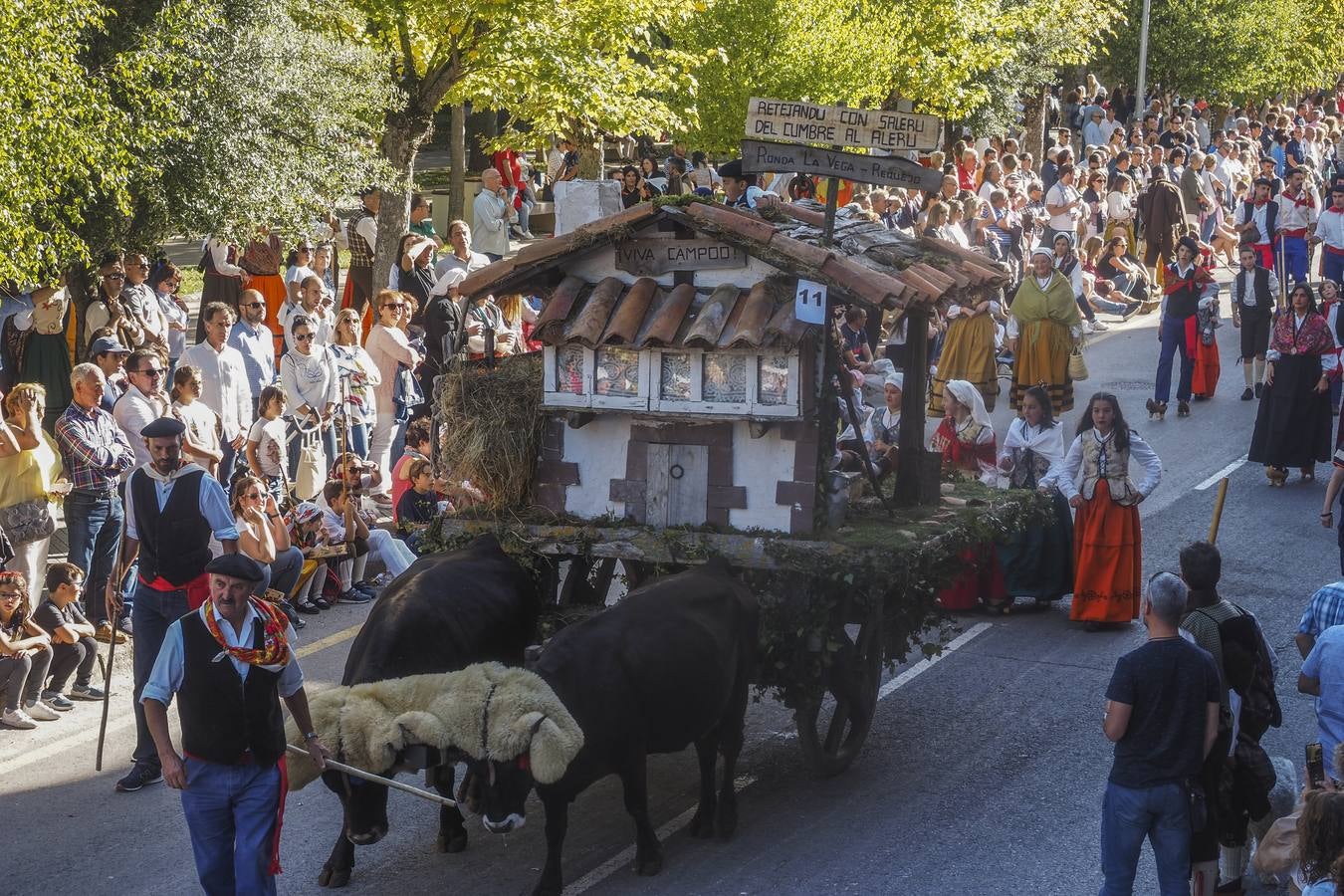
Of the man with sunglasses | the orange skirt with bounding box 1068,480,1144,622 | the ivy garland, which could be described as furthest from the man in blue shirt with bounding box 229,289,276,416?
the orange skirt with bounding box 1068,480,1144,622

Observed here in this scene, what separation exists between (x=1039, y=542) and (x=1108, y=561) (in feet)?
2.20

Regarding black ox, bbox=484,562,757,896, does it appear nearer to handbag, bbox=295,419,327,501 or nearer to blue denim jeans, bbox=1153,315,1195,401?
handbag, bbox=295,419,327,501

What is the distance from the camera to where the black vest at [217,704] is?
22.6 feet

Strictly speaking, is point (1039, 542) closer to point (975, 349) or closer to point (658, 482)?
point (658, 482)

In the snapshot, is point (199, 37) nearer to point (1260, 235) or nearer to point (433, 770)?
point (433, 770)

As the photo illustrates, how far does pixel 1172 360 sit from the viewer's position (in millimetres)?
18719

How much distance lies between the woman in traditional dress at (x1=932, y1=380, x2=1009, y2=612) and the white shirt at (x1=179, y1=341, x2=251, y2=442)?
18.7ft

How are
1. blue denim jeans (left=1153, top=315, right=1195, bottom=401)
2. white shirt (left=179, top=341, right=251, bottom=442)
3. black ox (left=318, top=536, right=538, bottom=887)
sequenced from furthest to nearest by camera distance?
blue denim jeans (left=1153, top=315, right=1195, bottom=401) < white shirt (left=179, top=341, right=251, bottom=442) < black ox (left=318, top=536, right=538, bottom=887)

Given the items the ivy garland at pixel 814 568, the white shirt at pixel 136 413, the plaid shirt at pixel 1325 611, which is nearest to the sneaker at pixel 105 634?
the white shirt at pixel 136 413

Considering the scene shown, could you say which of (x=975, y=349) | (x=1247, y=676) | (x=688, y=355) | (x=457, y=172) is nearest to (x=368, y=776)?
(x=688, y=355)

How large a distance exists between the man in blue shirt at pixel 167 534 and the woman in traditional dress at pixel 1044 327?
10903 millimetres

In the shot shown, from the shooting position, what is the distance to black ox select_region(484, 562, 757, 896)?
766 cm

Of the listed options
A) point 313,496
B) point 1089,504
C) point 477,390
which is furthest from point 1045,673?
point 313,496

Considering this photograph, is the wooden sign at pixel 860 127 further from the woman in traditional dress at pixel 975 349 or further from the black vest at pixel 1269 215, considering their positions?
the black vest at pixel 1269 215
